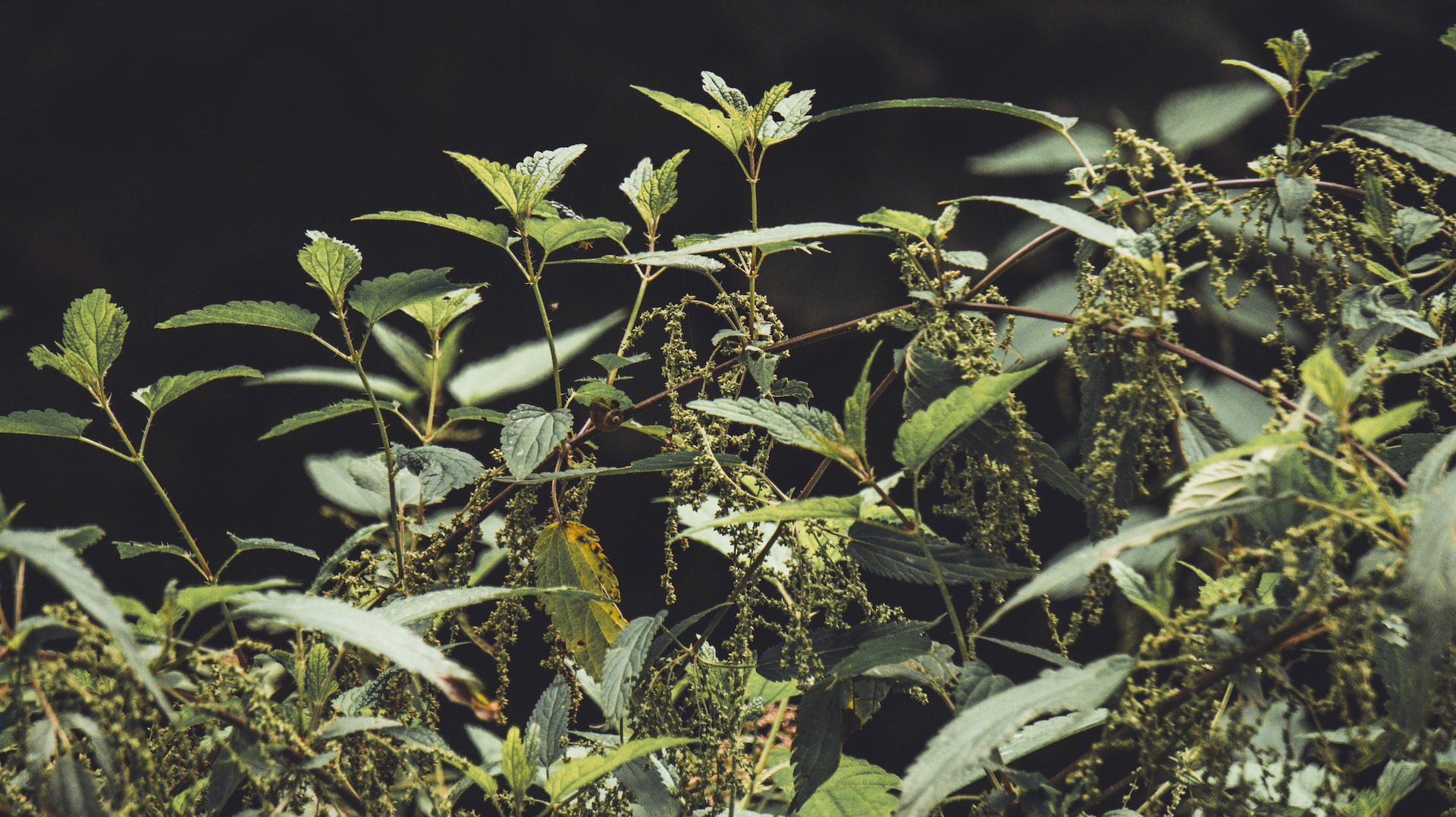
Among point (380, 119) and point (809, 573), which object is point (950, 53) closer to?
point (380, 119)

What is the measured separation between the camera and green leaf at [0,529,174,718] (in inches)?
15.5

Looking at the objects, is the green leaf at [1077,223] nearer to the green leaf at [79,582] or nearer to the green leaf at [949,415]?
the green leaf at [949,415]

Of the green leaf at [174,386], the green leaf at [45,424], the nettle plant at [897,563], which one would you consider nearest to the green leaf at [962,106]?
the nettle plant at [897,563]

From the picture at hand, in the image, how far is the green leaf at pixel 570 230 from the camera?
2.35ft

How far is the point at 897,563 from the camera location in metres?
0.65

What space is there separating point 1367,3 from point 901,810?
175 cm

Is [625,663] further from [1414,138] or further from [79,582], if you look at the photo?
[1414,138]

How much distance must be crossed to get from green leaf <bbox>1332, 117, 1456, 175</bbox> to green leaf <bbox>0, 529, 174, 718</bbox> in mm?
754

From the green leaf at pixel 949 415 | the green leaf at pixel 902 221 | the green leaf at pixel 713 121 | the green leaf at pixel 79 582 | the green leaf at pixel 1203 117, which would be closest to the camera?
the green leaf at pixel 79 582

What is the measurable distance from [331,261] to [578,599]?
339 millimetres

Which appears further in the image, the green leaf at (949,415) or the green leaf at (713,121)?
the green leaf at (713,121)

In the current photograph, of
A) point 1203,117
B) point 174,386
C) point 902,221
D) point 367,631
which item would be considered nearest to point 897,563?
point 902,221

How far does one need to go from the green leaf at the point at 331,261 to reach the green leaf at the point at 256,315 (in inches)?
1.2

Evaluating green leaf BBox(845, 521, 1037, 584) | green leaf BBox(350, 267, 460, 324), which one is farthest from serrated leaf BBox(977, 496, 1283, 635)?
green leaf BBox(350, 267, 460, 324)
